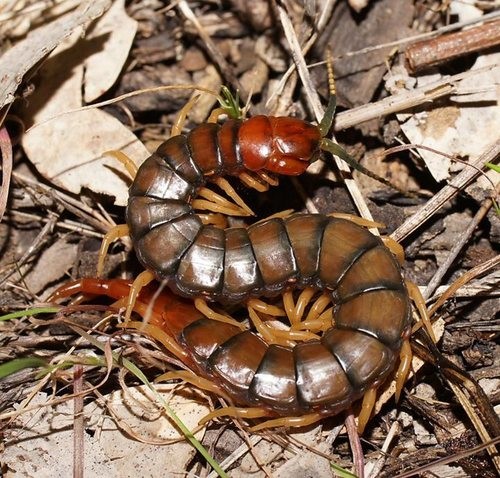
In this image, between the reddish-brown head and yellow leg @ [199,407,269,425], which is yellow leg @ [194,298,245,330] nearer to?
yellow leg @ [199,407,269,425]

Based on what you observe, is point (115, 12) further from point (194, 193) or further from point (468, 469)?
point (468, 469)

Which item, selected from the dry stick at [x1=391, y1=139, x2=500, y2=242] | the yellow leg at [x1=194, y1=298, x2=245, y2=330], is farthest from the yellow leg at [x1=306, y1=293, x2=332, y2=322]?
the dry stick at [x1=391, y1=139, x2=500, y2=242]

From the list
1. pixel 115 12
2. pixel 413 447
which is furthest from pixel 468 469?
pixel 115 12

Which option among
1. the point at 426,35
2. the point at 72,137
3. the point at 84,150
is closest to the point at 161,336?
the point at 84,150

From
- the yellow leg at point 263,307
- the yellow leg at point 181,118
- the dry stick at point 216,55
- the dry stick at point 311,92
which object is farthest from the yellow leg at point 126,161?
the dry stick at point 311,92

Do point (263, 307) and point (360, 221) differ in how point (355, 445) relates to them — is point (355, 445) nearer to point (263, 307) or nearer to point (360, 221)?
point (263, 307)

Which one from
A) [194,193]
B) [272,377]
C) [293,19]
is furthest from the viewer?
[293,19]
